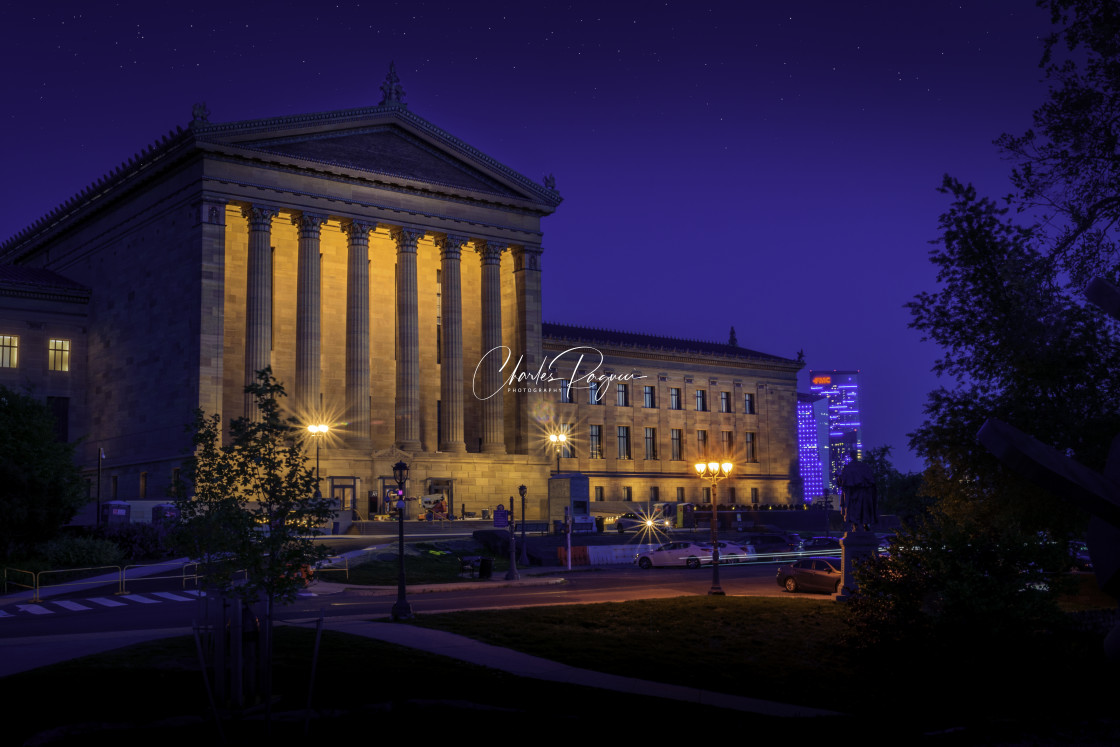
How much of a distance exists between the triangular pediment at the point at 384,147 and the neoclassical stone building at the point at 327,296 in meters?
0.14

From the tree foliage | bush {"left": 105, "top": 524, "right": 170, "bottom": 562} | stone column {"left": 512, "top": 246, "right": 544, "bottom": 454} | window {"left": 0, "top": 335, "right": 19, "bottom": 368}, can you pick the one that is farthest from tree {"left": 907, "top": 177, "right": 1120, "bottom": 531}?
window {"left": 0, "top": 335, "right": 19, "bottom": 368}

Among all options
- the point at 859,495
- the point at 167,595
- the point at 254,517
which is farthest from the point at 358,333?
the point at 254,517

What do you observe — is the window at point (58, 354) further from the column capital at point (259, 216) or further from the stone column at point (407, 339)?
the stone column at point (407, 339)

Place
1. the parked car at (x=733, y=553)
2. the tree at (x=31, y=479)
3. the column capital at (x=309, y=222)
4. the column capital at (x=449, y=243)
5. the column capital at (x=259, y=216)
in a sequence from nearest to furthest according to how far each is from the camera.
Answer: the tree at (x=31, y=479), the parked car at (x=733, y=553), the column capital at (x=259, y=216), the column capital at (x=309, y=222), the column capital at (x=449, y=243)

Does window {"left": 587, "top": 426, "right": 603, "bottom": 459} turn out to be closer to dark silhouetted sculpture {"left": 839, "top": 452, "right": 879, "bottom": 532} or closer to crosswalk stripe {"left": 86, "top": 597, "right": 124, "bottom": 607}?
crosswalk stripe {"left": 86, "top": 597, "right": 124, "bottom": 607}

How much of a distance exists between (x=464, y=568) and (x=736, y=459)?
62.6 metres

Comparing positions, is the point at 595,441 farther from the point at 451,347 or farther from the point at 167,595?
the point at 167,595

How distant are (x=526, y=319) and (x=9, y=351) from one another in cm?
3627

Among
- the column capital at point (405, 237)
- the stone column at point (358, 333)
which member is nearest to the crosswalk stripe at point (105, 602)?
the stone column at point (358, 333)

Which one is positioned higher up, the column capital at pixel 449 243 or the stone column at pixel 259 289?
the column capital at pixel 449 243

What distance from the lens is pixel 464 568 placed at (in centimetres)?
4600

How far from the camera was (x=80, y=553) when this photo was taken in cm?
4538

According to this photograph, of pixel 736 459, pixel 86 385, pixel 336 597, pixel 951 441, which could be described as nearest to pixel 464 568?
pixel 336 597

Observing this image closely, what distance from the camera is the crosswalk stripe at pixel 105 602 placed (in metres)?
33.6
